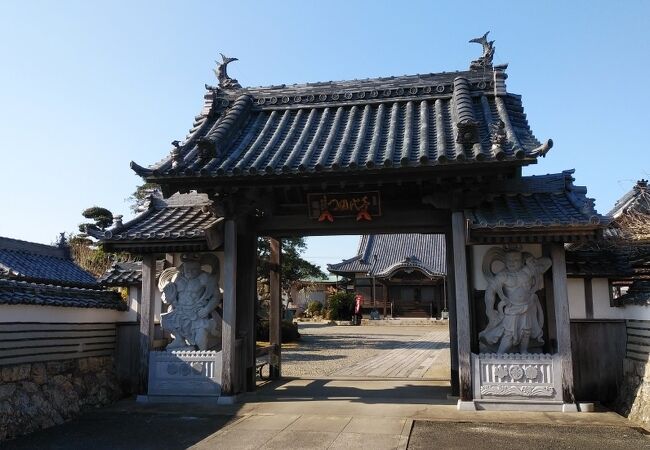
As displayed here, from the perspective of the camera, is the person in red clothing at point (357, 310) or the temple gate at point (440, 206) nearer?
the temple gate at point (440, 206)

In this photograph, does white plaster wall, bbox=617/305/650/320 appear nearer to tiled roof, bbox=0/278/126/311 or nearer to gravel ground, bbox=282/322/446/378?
gravel ground, bbox=282/322/446/378

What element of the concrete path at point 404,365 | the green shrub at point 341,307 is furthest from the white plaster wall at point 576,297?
the green shrub at point 341,307

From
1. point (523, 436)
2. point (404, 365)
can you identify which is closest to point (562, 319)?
point (523, 436)

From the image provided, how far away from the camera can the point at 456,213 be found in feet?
26.4

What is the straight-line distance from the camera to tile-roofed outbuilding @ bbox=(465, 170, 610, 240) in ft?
23.7

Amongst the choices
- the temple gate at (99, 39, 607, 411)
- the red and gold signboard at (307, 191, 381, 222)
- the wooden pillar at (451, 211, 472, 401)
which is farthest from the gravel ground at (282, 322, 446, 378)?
the wooden pillar at (451, 211, 472, 401)

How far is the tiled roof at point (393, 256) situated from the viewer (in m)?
41.6

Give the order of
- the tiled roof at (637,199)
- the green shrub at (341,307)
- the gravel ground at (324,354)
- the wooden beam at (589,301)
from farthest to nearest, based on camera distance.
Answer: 1. the green shrub at (341,307)
2. the gravel ground at (324,354)
3. the tiled roof at (637,199)
4. the wooden beam at (589,301)

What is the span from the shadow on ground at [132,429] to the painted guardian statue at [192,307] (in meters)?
1.10

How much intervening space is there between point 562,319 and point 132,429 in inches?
239

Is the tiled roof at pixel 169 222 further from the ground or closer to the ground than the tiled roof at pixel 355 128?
closer to the ground

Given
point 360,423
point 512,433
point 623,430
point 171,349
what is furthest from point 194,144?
point 623,430

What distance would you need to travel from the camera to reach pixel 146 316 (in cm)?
888

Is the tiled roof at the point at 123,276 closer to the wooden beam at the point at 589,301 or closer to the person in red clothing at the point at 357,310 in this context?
the wooden beam at the point at 589,301
